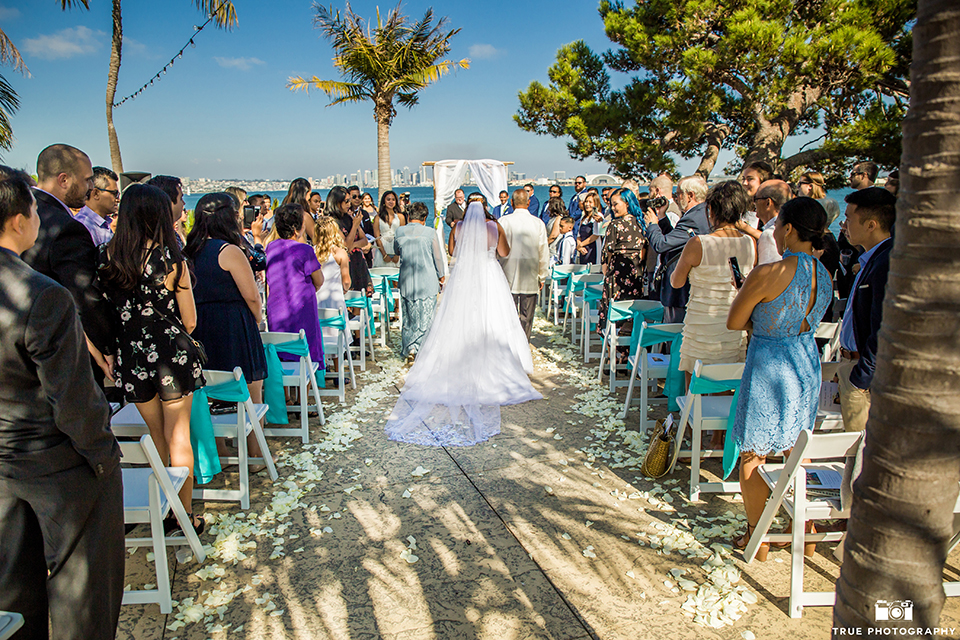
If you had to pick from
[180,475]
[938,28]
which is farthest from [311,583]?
[938,28]

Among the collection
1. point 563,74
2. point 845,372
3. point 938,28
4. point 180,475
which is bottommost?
point 180,475

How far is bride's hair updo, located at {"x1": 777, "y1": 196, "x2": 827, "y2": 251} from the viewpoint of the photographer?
110 inches

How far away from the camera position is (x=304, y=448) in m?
4.57

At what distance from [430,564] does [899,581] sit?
239 cm

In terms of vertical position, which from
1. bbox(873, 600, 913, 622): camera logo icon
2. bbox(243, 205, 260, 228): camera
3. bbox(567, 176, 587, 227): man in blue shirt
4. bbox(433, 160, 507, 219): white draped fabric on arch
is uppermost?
bbox(433, 160, 507, 219): white draped fabric on arch

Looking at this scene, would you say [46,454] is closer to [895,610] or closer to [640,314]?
[895,610]

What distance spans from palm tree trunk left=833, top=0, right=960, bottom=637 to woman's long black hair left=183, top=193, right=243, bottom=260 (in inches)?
142

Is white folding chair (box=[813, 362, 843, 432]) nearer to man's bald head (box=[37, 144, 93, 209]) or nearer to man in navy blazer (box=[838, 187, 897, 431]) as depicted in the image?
man in navy blazer (box=[838, 187, 897, 431])

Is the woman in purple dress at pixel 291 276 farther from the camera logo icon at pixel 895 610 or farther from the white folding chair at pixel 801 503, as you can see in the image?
the camera logo icon at pixel 895 610

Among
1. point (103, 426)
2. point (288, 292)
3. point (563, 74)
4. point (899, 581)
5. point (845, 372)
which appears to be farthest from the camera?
point (563, 74)

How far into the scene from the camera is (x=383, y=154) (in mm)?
18828

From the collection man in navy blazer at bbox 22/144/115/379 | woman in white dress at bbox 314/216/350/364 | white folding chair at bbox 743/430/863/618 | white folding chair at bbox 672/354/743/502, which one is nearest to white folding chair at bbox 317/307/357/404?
woman in white dress at bbox 314/216/350/364

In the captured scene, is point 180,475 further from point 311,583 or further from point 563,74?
point 563,74

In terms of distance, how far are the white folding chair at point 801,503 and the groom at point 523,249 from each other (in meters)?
4.18
